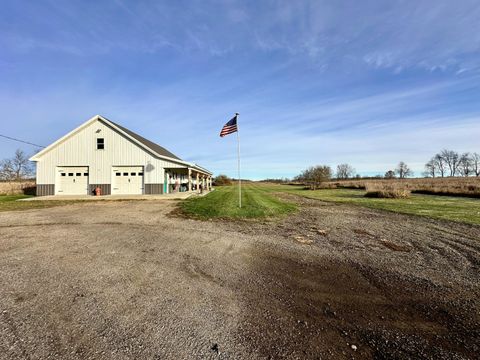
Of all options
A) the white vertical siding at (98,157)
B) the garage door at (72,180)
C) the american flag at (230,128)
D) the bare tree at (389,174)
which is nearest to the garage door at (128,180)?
the white vertical siding at (98,157)

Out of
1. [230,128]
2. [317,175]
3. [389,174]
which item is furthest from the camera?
[389,174]

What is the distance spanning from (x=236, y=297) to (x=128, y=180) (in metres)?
20.4

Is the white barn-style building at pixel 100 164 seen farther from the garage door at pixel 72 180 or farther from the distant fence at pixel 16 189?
the distant fence at pixel 16 189

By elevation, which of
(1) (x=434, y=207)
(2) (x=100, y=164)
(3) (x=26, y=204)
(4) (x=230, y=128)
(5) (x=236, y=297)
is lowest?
(5) (x=236, y=297)

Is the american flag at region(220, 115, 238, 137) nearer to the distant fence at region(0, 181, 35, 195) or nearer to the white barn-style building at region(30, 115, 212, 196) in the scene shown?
the white barn-style building at region(30, 115, 212, 196)

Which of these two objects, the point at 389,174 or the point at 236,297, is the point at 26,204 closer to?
the point at 236,297

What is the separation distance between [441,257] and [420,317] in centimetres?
325

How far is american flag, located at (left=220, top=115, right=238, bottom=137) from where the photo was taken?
42.1ft

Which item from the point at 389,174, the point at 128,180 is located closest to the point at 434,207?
the point at 128,180

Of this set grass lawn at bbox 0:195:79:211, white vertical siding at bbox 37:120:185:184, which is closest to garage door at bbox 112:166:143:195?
white vertical siding at bbox 37:120:185:184

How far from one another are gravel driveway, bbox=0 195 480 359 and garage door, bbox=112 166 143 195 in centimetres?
1448

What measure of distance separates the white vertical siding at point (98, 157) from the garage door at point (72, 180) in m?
0.43

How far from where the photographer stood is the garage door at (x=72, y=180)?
21.2 metres

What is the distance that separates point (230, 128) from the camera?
12922 mm
